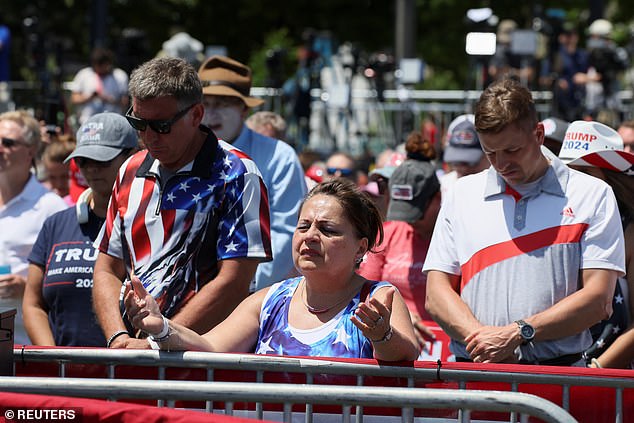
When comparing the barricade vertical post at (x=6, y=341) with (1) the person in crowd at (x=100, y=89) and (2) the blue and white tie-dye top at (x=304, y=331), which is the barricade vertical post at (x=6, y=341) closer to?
(2) the blue and white tie-dye top at (x=304, y=331)

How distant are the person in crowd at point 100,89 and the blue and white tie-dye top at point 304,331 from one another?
837 cm

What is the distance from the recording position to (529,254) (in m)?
4.00

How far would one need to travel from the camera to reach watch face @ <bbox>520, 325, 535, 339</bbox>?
3869 mm

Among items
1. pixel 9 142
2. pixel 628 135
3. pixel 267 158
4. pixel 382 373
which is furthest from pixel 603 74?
pixel 382 373

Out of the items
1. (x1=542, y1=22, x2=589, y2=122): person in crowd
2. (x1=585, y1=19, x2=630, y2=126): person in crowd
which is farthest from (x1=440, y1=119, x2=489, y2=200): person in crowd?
(x1=585, y1=19, x2=630, y2=126): person in crowd

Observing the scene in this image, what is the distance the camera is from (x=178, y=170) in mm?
4066

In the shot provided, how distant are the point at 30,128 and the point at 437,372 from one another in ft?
11.1

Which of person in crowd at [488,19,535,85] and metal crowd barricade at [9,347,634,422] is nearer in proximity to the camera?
metal crowd barricade at [9,347,634,422]

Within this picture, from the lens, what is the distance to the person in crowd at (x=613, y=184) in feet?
14.6

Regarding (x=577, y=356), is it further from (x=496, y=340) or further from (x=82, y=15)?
(x=82, y=15)

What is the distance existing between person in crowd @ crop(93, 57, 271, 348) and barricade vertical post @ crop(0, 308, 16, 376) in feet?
2.05

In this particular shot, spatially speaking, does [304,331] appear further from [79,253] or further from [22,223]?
[22,223]

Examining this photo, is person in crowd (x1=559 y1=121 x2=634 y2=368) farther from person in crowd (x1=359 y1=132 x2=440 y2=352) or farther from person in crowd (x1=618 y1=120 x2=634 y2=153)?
person in crowd (x1=618 y1=120 x2=634 y2=153)

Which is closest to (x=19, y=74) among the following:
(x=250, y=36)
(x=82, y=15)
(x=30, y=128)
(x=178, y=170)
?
(x=82, y=15)
